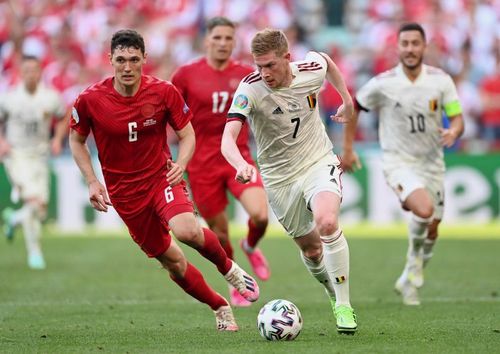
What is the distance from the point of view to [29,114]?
15.4 m

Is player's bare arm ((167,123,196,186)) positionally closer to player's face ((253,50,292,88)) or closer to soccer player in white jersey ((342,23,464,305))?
player's face ((253,50,292,88))

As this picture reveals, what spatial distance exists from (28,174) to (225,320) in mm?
7280

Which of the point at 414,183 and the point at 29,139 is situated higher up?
the point at 29,139

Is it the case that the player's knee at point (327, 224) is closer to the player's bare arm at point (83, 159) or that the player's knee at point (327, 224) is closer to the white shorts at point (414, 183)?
the player's bare arm at point (83, 159)

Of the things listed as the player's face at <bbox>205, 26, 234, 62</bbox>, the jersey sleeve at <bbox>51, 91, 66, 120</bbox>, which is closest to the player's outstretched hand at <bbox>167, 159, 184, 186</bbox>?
the player's face at <bbox>205, 26, 234, 62</bbox>

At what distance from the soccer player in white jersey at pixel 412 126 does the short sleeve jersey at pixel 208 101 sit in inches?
52.4

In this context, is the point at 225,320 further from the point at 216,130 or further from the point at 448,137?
the point at 448,137

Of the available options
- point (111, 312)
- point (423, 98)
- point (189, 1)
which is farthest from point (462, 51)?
point (111, 312)

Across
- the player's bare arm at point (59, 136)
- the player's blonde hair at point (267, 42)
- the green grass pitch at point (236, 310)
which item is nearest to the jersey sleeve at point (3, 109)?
the player's bare arm at point (59, 136)

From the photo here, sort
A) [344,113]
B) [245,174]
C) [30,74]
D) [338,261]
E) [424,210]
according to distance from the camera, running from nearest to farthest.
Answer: [245,174] < [338,261] < [344,113] < [424,210] < [30,74]

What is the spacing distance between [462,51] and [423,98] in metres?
11.0

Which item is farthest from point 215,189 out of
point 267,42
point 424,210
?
point 267,42

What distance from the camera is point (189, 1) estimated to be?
23781 mm

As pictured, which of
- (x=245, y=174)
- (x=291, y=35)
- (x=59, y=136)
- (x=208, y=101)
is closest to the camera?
(x=245, y=174)
